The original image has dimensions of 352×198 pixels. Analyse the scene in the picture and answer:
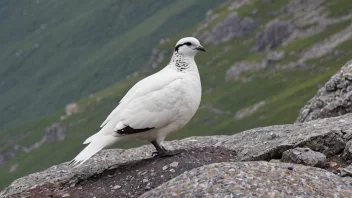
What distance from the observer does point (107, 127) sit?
19.0 metres

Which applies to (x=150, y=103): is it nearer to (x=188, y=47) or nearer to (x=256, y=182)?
(x=188, y=47)

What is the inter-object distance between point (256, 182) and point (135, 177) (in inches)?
199

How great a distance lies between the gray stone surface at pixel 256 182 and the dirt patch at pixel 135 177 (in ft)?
9.01

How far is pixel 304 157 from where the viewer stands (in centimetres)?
1664

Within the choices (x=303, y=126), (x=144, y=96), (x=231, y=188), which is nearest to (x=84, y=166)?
(x=144, y=96)

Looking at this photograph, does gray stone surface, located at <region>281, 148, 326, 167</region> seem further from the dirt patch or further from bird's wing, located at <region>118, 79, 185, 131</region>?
bird's wing, located at <region>118, 79, 185, 131</region>

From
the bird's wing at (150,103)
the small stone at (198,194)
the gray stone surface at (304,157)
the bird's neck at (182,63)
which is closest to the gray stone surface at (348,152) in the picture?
the gray stone surface at (304,157)

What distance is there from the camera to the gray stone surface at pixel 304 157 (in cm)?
1661

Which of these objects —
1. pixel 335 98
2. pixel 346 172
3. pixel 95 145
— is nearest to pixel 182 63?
pixel 95 145

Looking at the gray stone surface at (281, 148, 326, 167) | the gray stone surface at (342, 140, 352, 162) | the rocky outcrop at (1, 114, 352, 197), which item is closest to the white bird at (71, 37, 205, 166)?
the rocky outcrop at (1, 114, 352, 197)

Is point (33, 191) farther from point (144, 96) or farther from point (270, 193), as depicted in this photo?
point (270, 193)

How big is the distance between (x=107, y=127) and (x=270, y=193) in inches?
265

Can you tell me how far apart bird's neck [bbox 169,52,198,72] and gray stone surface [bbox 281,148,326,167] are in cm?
422

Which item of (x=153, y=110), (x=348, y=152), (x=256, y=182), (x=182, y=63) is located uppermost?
(x=182, y=63)
